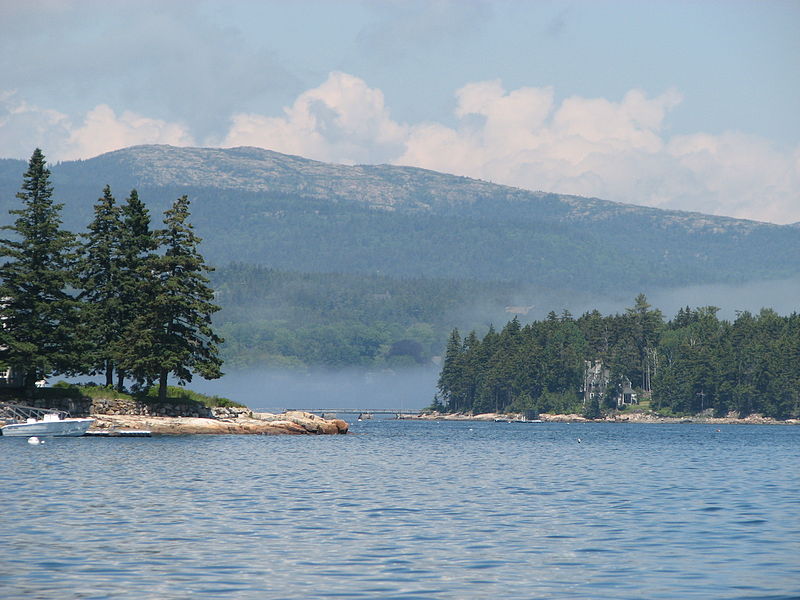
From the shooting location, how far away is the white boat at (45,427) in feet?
292

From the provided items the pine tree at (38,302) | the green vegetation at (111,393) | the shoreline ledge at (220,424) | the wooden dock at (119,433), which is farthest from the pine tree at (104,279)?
the wooden dock at (119,433)

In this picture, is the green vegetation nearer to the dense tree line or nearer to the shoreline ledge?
the dense tree line

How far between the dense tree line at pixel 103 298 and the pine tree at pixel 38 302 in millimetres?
85

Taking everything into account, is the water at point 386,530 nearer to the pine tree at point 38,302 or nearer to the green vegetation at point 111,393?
the pine tree at point 38,302

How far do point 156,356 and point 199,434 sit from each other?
25.1 ft

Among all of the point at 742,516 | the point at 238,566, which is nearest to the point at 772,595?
the point at 238,566

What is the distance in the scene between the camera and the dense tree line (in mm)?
97625

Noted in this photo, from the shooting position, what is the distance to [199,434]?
9850 centimetres

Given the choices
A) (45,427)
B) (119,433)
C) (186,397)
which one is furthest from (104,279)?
(45,427)

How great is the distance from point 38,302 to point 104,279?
352 inches

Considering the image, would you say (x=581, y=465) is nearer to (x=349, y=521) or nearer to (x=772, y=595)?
(x=349, y=521)

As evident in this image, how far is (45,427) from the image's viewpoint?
293 ft

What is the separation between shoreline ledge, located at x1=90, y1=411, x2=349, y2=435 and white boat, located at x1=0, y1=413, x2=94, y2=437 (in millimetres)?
4671

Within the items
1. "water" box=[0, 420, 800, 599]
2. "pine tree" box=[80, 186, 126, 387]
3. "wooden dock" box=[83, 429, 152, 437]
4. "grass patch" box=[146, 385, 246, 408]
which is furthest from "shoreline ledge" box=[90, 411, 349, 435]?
"water" box=[0, 420, 800, 599]
